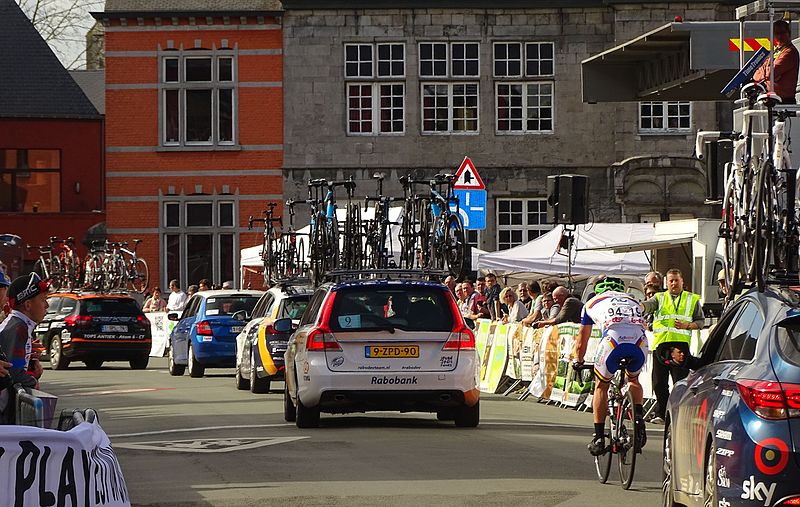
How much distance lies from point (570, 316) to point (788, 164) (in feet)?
33.9

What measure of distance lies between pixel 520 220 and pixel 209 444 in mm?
31775

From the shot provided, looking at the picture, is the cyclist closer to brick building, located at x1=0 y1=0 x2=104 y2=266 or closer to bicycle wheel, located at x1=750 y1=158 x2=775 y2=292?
bicycle wheel, located at x1=750 y1=158 x2=775 y2=292

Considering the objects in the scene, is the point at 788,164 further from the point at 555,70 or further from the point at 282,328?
the point at 555,70

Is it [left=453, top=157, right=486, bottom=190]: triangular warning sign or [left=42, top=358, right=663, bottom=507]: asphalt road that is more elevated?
[left=453, top=157, right=486, bottom=190]: triangular warning sign

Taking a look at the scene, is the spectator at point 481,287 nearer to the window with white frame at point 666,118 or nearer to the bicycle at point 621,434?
the window with white frame at point 666,118

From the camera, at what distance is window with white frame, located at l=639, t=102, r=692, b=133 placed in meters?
47.5

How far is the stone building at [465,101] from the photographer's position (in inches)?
1870

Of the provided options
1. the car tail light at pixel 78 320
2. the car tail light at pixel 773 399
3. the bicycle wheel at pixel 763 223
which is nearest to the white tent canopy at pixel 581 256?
the car tail light at pixel 78 320

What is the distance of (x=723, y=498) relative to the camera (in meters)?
8.38

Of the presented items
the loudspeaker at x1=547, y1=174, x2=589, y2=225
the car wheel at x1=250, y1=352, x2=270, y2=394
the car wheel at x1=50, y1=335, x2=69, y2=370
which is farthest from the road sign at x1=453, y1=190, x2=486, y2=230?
the car wheel at x1=50, y1=335, x2=69, y2=370

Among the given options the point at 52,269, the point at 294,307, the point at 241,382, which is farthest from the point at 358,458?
the point at 52,269

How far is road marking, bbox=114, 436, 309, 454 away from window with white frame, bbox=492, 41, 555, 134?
3148 centimetres

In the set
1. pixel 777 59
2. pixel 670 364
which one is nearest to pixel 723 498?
pixel 670 364

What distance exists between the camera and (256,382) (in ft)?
84.2
